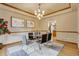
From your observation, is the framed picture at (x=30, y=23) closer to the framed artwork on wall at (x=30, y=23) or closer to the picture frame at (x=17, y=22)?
the framed artwork on wall at (x=30, y=23)

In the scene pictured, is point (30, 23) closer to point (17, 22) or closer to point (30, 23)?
point (30, 23)

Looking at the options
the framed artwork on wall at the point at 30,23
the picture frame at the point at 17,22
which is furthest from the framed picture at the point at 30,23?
the picture frame at the point at 17,22

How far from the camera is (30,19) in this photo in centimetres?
210

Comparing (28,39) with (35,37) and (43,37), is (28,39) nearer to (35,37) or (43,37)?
(35,37)

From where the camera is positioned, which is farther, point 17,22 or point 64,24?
point 64,24

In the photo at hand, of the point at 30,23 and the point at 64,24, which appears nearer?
the point at 30,23

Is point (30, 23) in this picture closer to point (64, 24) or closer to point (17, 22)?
point (17, 22)

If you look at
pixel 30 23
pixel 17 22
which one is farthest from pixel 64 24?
pixel 17 22

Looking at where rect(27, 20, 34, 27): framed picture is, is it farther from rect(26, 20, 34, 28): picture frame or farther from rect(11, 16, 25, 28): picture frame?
rect(11, 16, 25, 28): picture frame

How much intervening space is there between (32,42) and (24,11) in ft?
3.42

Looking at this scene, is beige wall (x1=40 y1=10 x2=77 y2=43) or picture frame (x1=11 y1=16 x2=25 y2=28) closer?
picture frame (x1=11 y1=16 x2=25 y2=28)

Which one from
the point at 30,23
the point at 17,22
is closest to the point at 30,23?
the point at 30,23

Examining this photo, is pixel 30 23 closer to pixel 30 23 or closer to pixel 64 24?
pixel 30 23

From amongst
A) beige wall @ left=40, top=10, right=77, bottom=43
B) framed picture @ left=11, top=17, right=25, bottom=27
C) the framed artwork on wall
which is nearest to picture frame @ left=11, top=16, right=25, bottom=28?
framed picture @ left=11, top=17, right=25, bottom=27
